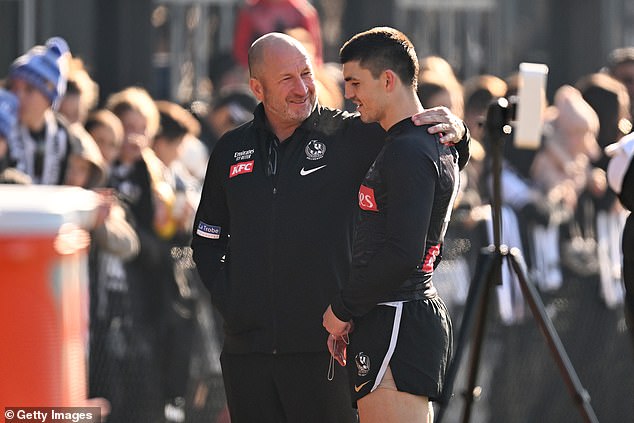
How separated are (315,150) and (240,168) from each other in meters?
0.30

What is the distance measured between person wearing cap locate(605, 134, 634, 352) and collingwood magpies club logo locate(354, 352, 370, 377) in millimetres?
1673

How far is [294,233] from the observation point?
521cm

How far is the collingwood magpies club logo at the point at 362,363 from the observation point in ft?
15.8

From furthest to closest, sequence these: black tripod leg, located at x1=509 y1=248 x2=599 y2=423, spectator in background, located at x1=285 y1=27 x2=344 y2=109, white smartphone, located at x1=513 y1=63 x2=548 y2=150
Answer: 1. spectator in background, located at x1=285 y1=27 x2=344 y2=109
2. white smartphone, located at x1=513 y1=63 x2=548 y2=150
3. black tripod leg, located at x1=509 y1=248 x2=599 y2=423

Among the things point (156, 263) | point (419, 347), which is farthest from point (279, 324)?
point (156, 263)

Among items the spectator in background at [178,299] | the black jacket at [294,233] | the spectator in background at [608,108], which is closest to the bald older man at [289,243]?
the black jacket at [294,233]

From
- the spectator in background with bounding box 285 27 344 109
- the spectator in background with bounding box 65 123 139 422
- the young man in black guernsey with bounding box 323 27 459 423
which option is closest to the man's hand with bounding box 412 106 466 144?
A: the young man in black guernsey with bounding box 323 27 459 423

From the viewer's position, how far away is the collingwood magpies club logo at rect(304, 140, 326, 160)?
5266 mm

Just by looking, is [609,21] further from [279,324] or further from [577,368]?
[279,324]

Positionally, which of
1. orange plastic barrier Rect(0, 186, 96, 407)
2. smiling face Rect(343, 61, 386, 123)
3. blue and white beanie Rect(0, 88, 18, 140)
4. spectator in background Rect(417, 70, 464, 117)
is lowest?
orange plastic barrier Rect(0, 186, 96, 407)

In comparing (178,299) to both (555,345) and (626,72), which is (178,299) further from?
(626,72)

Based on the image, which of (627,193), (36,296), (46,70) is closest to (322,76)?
(46,70)

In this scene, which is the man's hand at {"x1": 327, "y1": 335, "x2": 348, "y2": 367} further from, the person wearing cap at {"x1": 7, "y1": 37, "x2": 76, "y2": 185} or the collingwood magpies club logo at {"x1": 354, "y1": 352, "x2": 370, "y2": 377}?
the person wearing cap at {"x1": 7, "y1": 37, "x2": 76, "y2": 185}

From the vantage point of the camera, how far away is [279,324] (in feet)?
17.1
